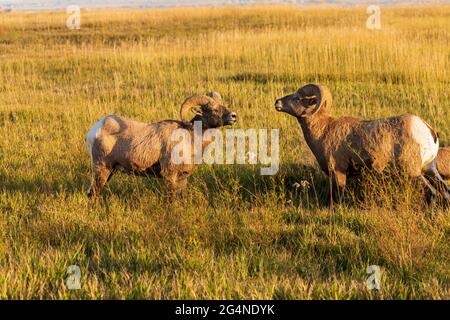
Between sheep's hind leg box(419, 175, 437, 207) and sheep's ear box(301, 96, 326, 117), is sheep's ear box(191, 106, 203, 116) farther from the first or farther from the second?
sheep's hind leg box(419, 175, 437, 207)

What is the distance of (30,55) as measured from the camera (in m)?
24.6

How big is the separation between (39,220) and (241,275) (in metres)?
2.60

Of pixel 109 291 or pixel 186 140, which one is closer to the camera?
pixel 109 291

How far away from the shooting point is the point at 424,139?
7188 millimetres

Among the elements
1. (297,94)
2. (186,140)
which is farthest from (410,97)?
(186,140)

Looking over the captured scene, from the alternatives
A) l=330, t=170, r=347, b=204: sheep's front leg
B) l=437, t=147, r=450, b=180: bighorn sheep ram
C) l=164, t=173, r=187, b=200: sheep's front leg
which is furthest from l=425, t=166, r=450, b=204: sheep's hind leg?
l=164, t=173, r=187, b=200: sheep's front leg

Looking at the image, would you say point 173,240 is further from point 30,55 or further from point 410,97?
point 30,55

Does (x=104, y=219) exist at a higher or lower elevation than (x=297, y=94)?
lower

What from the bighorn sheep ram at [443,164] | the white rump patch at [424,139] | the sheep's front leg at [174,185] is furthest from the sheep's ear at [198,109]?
the bighorn sheep ram at [443,164]

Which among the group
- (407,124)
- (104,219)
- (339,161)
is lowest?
(104,219)

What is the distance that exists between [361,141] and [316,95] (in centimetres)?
77

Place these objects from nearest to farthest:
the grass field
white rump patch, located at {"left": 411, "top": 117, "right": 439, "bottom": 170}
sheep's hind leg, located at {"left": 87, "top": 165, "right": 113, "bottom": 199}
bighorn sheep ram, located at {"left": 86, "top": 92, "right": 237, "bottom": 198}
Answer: the grass field → white rump patch, located at {"left": 411, "top": 117, "right": 439, "bottom": 170} → bighorn sheep ram, located at {"left": 86, "top": 92, "right": 237, "bottom": 198} → sheep's hind leg, located at {"left": 87, "top": 165, "right": 113, "bottom": 199}

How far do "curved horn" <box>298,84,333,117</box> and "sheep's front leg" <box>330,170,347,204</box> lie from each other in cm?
78

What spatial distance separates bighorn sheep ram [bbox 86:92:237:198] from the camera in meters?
7.43
